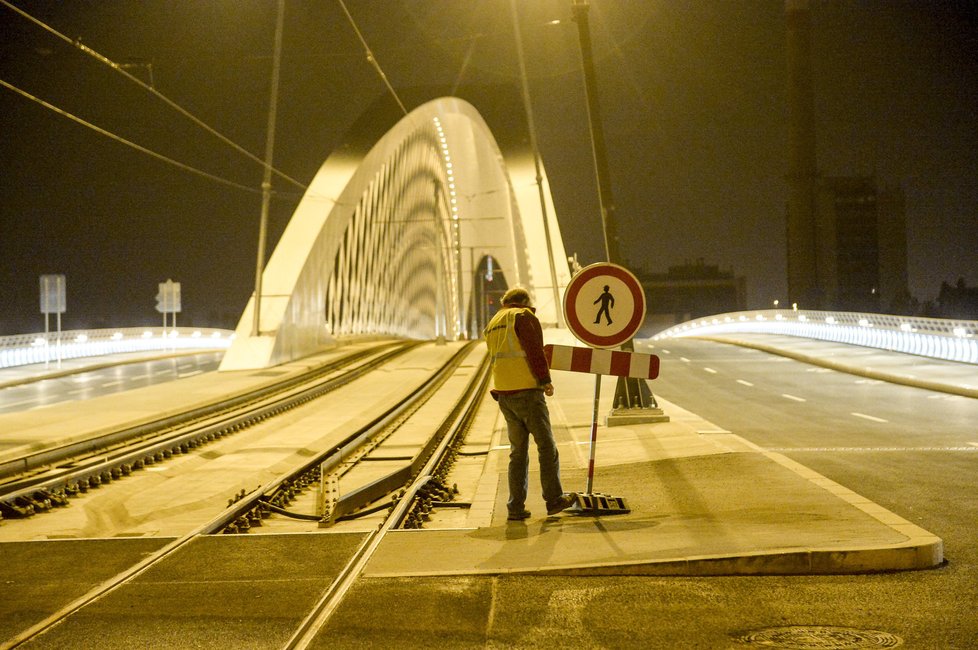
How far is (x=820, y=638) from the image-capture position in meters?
5.11

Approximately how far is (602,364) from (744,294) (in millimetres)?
184163

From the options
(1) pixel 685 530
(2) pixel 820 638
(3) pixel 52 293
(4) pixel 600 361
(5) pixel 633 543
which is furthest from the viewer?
(3) pixel 52 293

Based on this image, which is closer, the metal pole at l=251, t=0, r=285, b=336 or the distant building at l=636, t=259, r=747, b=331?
the metal pole at l=251, t=0, r=285, b=336

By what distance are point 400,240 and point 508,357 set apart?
64180mm

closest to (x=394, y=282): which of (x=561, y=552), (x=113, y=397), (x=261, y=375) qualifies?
(x=261, y=375)

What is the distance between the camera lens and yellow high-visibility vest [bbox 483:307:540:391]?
8.11 meters

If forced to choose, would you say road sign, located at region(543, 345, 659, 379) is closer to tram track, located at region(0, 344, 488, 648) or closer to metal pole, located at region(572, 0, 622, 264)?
tram track, located at region(0, 344, 488, 648)

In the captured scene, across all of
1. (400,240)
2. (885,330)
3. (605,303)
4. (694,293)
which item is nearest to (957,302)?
(694,293)

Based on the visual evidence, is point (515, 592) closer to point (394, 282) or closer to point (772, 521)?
point (772, 521)

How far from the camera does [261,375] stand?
1115 inches

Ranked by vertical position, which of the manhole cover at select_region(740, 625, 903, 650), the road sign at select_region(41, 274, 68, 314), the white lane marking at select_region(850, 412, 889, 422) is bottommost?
the white lane marking at select_region(850, 412, 889, 422)

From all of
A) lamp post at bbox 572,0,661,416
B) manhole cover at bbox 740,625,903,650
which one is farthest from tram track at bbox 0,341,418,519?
manhole cover at bbox 740,625,903,650

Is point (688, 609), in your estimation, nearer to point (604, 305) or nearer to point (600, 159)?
point (604, 305)

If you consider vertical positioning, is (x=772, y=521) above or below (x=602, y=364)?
below
